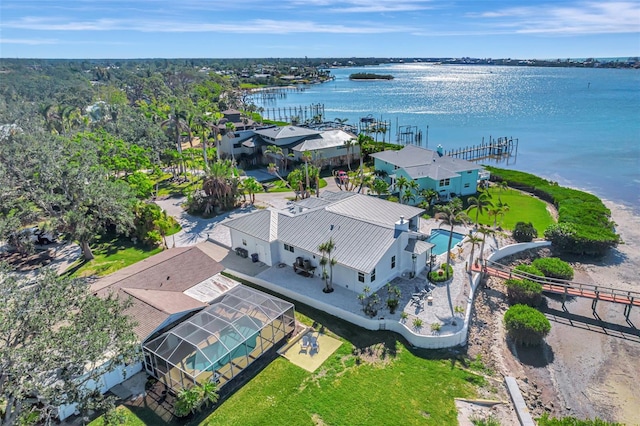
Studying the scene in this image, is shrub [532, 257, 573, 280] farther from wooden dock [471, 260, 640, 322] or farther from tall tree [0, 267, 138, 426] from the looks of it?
tall tree [0, 267, 138, 426]

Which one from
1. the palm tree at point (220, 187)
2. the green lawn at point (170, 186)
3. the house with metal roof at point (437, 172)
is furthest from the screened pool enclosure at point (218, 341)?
the green lawn at point (170, 186)

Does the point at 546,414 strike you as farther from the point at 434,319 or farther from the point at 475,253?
the point at 475,253

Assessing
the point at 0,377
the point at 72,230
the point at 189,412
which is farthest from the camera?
the point at 72,230

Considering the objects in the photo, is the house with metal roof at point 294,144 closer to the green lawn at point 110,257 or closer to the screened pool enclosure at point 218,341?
the green lawn at point 110,257

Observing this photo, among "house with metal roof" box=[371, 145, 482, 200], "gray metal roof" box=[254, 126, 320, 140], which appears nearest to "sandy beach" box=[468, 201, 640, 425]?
"house with metal roof" box=[371, 145, 482, 200]

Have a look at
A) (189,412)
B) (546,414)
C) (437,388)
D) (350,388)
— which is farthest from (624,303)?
(189,412)
